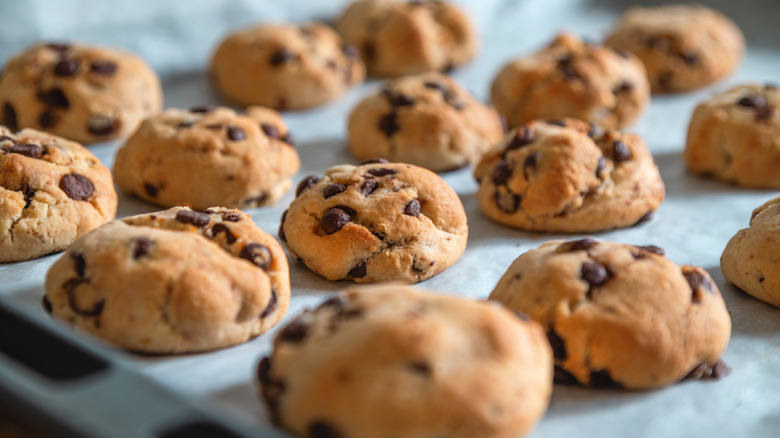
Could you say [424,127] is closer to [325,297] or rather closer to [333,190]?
[333,190]

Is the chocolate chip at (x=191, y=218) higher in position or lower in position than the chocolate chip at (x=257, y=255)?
higher

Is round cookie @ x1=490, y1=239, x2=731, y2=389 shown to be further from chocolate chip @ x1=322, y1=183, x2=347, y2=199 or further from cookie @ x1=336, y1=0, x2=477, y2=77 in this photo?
cookie @ x1=336, y1=0, x2=477, y2=77

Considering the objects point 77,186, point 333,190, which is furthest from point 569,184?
point 77,186

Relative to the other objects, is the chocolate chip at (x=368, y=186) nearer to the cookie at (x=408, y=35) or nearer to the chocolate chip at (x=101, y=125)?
the chocolate chip at (x=101, y=125)

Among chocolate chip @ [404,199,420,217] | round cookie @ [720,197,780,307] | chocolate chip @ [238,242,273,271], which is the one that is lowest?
round cookie @ [720,197,780,307]

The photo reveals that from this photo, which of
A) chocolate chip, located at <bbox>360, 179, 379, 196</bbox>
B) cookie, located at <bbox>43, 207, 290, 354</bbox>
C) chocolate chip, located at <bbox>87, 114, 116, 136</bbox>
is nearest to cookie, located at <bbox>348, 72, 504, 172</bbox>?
chocolate chip, located at <bbox>360, 179, 379, 196</bbox>

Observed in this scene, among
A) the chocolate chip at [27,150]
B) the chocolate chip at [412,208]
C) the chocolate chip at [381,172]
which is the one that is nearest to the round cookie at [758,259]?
the chocolate chip at [412,208]
